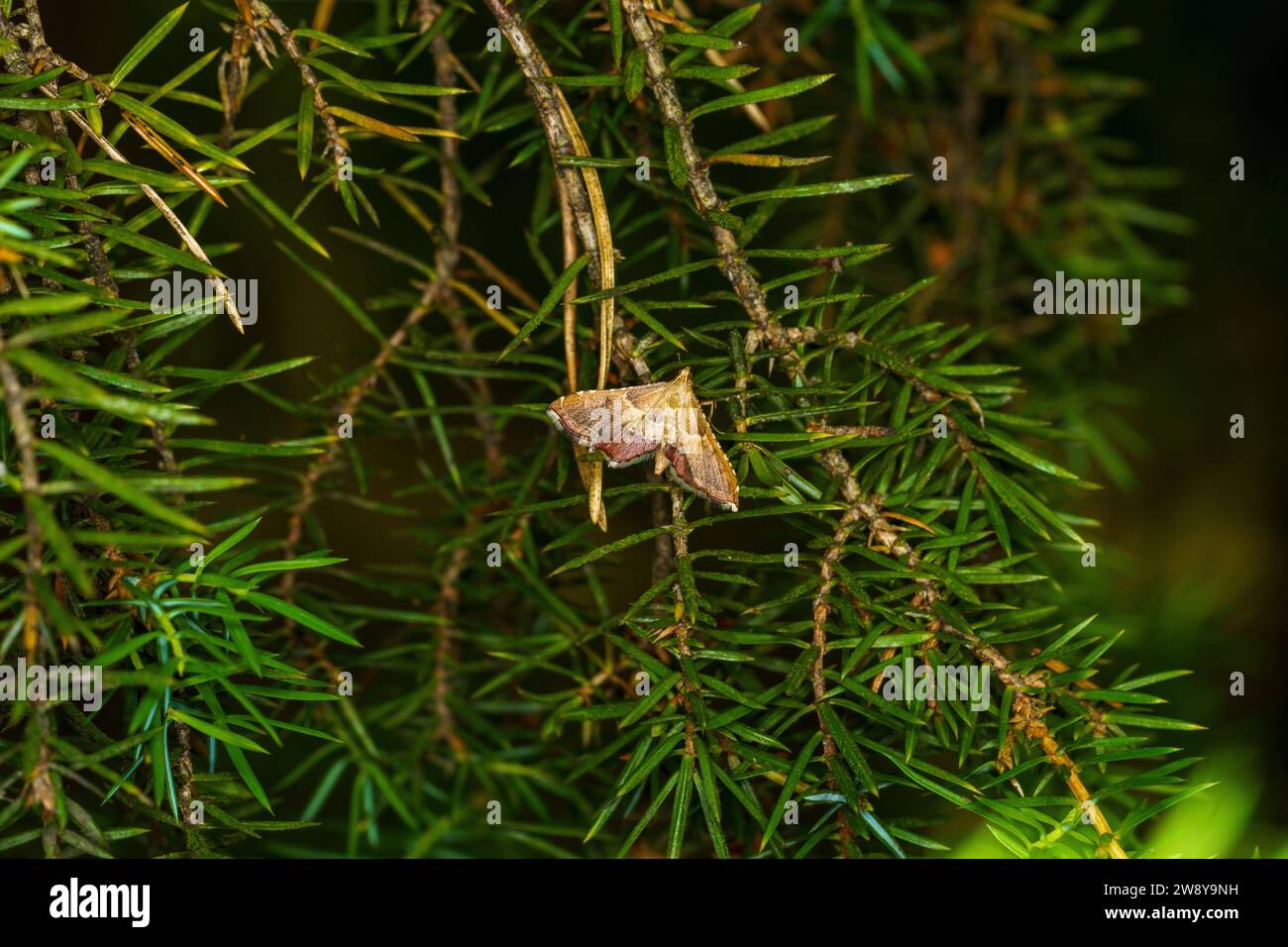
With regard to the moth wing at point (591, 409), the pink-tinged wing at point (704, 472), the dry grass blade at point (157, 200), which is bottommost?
the pink-tinged wing at point (704, 472)

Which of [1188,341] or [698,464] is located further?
[1188,341]

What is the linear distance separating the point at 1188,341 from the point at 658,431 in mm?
640

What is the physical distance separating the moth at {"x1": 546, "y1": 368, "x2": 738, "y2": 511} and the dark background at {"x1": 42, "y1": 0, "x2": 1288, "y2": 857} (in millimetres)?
324

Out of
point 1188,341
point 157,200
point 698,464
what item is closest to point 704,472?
point 698,464

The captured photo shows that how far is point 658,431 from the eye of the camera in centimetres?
33

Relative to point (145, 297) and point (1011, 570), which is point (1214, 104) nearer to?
point (1011, 570)

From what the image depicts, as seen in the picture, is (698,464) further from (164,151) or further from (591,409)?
(164,151)

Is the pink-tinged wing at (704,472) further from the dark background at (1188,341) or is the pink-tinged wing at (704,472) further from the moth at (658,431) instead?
the dark background at (1188,341)

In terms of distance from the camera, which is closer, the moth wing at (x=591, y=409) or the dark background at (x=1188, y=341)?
the moth wing at (x=591, y=409)

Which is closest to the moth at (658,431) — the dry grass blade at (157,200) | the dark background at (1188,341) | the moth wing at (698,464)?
the moth wing at (698,464)

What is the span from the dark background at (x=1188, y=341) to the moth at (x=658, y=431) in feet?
1.06

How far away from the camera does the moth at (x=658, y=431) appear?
32 cm

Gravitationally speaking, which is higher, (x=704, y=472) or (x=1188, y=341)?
(x=1188, y=341)

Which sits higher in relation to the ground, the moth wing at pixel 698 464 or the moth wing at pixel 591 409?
the moth wing at pixel 591 409
